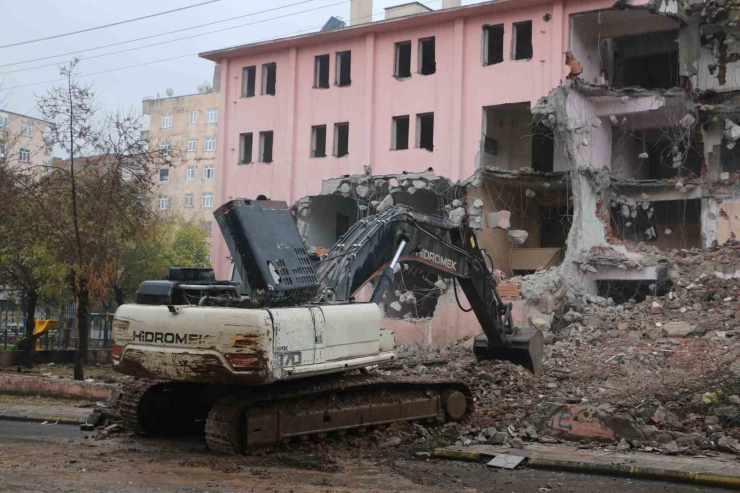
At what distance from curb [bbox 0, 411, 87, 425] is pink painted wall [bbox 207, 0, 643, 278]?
15817 millimetres

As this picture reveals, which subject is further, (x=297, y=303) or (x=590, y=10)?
(x=590, y=10)

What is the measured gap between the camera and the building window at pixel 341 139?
29719mm

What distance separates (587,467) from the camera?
910cm

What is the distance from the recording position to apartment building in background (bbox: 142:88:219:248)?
6650 centimetres

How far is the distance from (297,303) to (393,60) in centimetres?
2033

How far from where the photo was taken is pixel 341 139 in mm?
29938

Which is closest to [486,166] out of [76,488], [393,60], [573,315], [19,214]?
[393,60]

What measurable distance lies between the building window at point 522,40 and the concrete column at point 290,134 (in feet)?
27.0

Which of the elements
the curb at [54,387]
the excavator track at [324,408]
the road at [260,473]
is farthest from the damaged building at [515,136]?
the road at [260,473]

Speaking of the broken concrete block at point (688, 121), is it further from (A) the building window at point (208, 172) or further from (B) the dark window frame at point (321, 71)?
(A) the building window at point (208, 172)

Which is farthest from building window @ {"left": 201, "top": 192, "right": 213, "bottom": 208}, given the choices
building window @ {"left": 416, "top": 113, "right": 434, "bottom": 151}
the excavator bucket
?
the excavator bucket

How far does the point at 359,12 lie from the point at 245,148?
22.9ft

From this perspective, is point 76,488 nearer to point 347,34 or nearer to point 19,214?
point 19,214

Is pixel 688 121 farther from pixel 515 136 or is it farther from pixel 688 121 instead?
pixel 515 136
